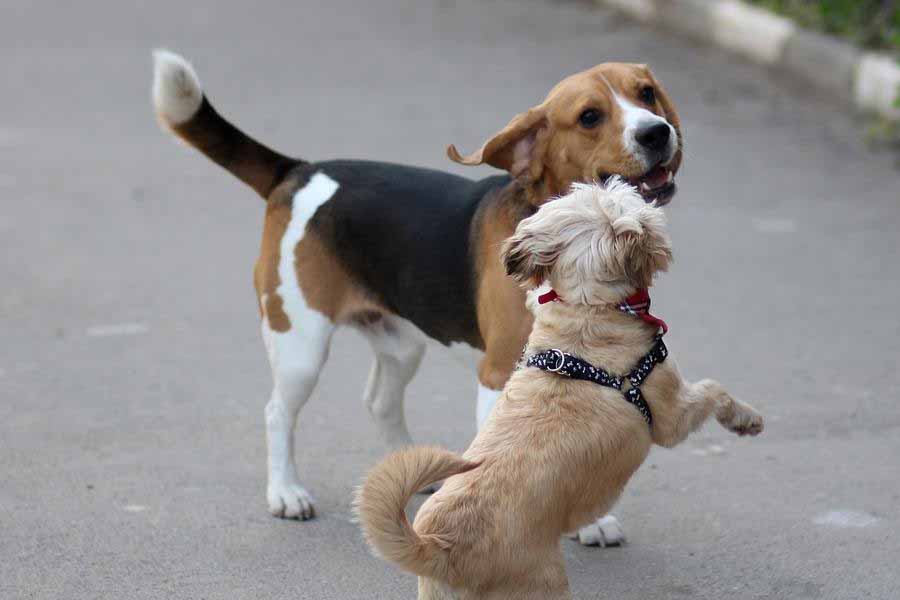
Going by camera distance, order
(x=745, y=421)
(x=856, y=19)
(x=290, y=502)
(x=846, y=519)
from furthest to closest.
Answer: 1. (x=856, y=19)
2. (x=290, y=502)
3. (x=846, y=519)
4. (x=745, y=421)

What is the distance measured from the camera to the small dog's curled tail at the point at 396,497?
11.2 ft

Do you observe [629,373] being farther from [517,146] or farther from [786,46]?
[786,46]

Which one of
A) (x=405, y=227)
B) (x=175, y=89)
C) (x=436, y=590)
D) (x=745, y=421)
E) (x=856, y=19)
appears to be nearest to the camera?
(x=436, y=590)

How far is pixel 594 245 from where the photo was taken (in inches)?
148

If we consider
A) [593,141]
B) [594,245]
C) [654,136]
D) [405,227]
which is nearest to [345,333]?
[405,227]

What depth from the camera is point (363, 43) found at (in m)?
12.8

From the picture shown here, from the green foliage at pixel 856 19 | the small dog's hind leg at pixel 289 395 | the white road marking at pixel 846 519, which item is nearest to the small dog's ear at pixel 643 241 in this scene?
the white road marking at pixel 846 519

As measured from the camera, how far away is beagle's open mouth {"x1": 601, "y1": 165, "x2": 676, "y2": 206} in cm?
A: 450

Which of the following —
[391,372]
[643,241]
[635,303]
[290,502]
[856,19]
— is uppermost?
[643,241]

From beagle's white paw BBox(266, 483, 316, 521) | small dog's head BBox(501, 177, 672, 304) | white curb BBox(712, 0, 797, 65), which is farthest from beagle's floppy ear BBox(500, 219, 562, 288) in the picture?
white curb BBox(712, 0, 797, 65)

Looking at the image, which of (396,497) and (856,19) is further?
(856,19)

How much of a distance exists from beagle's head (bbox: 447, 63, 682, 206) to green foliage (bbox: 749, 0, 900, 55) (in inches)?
238

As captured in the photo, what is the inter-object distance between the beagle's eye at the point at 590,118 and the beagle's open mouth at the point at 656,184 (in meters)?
0.17

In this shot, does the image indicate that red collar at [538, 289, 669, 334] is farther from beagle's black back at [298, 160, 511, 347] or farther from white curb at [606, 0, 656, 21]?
white curb at [606, 0, 656, 21]
